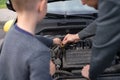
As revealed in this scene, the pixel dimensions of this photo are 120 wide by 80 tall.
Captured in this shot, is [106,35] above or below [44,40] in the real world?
above

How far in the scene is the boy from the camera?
6.64ft

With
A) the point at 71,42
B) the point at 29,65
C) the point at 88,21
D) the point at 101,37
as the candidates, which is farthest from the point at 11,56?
the point at 88,21

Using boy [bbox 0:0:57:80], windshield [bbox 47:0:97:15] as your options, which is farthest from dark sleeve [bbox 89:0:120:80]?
windshield [bbox 47:0:97:15]

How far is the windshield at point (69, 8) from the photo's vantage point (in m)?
3.60

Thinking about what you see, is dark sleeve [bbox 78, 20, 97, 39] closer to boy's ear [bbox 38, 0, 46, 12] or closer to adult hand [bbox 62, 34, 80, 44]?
adult hand [bbox 62, 34, 80, 44]

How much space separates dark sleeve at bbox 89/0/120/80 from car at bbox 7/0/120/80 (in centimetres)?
31

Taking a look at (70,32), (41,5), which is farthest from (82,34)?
(41,5)

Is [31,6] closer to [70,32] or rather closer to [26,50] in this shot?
[26,50]

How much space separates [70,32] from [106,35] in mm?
1334

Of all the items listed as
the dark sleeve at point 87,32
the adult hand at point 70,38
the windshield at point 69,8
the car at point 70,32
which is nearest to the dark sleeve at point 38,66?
the car at point 70,32

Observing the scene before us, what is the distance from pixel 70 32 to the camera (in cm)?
337

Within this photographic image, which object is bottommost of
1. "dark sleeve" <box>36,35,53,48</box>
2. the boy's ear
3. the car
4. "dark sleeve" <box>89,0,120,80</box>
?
the car

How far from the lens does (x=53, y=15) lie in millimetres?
3557

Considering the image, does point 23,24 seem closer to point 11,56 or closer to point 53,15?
point 11,56
